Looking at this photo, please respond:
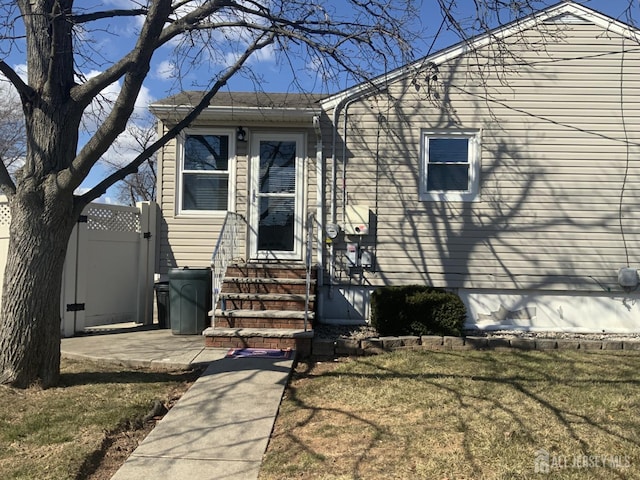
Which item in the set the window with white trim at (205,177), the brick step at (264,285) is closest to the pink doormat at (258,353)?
the brick step at (264,285)

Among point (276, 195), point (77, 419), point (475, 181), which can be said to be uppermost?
point (475, 181)

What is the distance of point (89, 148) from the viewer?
14.9 ft

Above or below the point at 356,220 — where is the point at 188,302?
below

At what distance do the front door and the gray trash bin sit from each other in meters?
1.14

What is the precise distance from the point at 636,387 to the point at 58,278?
5.63 m

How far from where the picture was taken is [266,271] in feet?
24.5

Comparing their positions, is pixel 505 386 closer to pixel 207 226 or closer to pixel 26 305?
pixel 26 305

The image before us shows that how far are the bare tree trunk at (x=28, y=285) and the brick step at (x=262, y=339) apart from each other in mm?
2019

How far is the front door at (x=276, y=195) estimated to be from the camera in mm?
8047

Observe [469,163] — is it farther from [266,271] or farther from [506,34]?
[266,271]

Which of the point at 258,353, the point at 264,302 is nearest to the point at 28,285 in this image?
the point at 258,353

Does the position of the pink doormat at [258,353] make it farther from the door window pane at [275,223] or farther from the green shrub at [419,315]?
the door window pane at [275,223]

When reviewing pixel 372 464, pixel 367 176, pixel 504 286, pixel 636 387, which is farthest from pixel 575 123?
pixel 372 464

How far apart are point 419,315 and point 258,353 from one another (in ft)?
7.25
